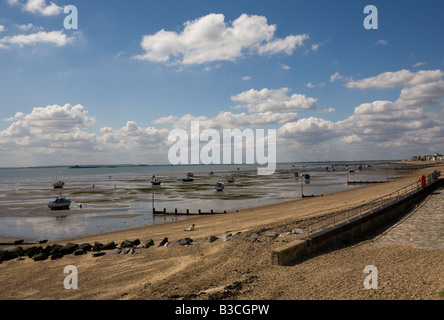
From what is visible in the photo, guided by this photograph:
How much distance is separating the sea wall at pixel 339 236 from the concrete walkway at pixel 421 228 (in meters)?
0.81

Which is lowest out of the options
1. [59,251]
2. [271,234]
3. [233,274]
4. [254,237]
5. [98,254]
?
[59,251]

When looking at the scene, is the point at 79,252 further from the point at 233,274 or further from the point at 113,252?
the point at 233,274

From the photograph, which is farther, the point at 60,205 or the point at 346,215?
the point at 60,205

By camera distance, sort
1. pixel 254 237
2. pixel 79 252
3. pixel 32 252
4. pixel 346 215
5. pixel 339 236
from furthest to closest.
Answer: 1. pixel 346 215
2. pixel 32 252
3. pixel 79 252
4. pixel 254 237
5. pixel 339 236

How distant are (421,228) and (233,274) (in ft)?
43.1

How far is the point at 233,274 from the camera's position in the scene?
523 inches

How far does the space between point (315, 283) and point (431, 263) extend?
5.34m

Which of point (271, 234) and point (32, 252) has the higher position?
point (271, 234)

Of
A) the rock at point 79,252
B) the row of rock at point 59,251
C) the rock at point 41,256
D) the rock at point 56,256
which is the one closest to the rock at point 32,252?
the row of rock at point 59,251

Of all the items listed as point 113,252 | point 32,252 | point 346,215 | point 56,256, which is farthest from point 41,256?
point 346,215

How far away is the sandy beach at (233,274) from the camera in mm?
10484

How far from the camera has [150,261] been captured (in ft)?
59.4

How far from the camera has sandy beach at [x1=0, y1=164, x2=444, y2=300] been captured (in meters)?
10.5
